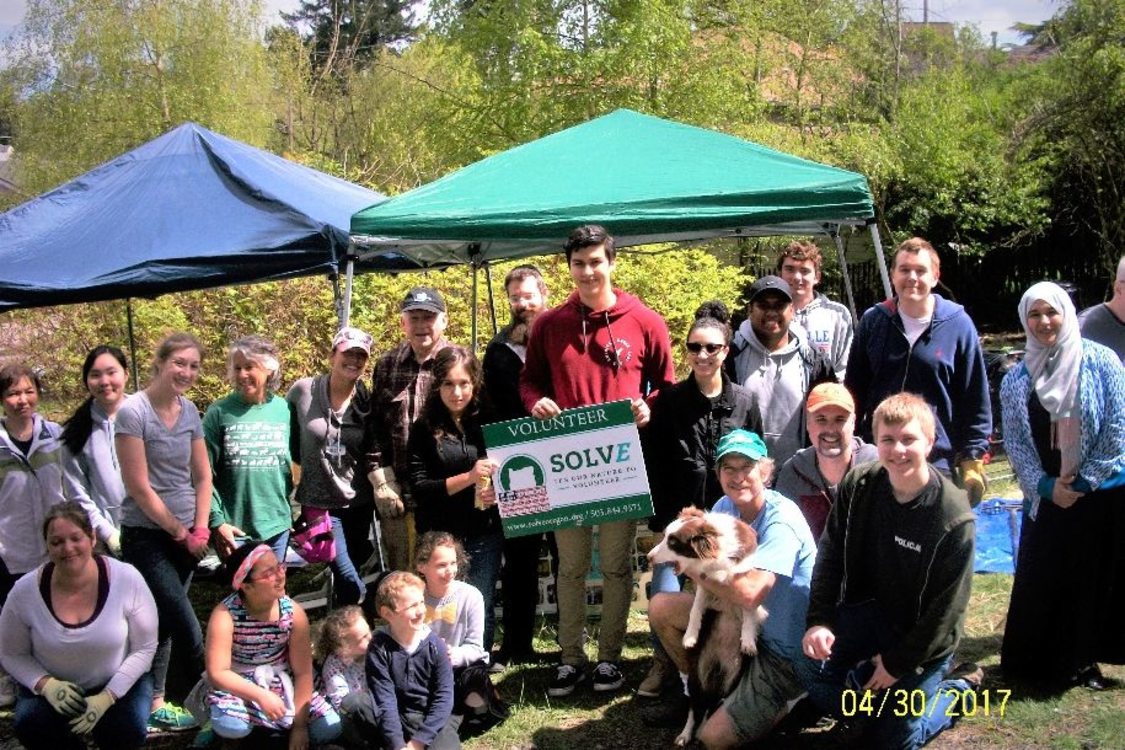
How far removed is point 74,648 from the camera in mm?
3955

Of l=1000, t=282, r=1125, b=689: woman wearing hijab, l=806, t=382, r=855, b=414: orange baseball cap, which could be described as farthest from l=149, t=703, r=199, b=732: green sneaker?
l=1000, t=282, r=1125, b=689: woman wearing hijab

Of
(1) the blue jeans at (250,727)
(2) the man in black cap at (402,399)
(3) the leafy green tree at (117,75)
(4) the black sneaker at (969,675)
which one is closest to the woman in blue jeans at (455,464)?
(2) the man in black cap at (402,399)

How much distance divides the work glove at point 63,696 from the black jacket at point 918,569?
2835 mm

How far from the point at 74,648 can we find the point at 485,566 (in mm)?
1772

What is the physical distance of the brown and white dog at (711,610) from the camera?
376cm

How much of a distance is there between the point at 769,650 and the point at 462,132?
37.9 feet

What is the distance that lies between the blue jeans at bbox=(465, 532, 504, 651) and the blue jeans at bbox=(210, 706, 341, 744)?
0.95 metres

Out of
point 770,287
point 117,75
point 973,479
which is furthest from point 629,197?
point 117,75

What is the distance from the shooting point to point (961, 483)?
4.56m

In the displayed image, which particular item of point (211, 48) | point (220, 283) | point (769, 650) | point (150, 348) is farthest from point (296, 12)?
point (769, 650)

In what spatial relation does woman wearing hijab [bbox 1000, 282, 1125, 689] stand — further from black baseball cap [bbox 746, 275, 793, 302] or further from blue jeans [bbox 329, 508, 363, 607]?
blue jeans [bbox 329, 508, 363, 607]

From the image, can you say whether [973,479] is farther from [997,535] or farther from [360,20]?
[360,20]

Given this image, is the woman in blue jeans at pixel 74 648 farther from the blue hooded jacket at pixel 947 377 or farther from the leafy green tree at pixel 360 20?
the leafy green tree at pixel 360 20

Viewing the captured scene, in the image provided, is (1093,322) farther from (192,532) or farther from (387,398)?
(192,532)
